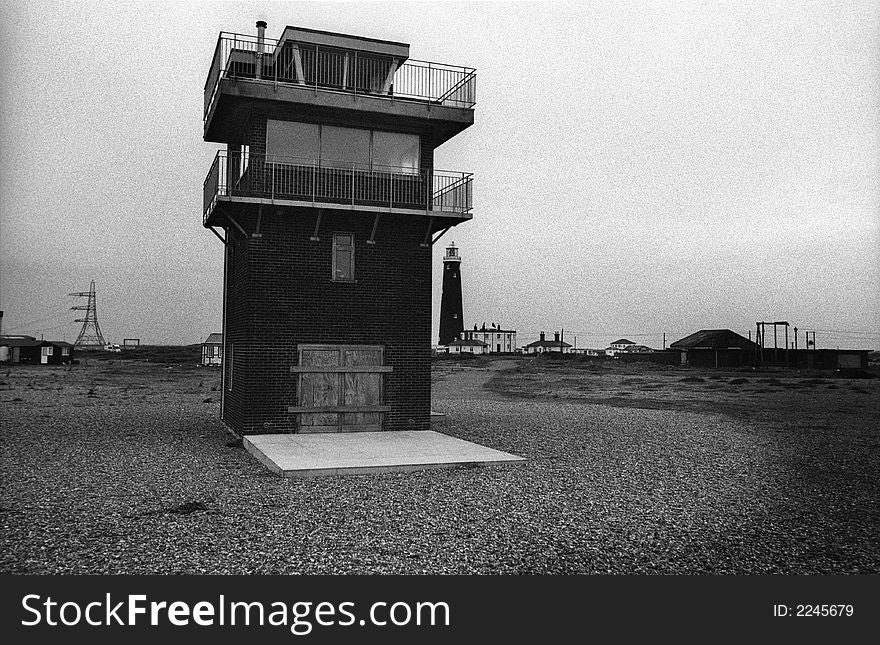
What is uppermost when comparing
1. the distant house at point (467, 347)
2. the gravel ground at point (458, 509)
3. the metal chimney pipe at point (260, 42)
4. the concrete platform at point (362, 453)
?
the metal chimney pipe at point (260, 42)

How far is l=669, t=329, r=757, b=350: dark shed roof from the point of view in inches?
2960

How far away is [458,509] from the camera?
33.1ft

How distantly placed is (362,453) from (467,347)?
9950 centimetres

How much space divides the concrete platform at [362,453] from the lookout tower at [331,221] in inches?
39.1

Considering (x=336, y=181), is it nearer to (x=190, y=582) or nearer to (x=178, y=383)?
(x=190, y=582)

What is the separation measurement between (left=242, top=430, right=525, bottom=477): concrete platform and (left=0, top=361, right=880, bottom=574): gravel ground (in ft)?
1.13

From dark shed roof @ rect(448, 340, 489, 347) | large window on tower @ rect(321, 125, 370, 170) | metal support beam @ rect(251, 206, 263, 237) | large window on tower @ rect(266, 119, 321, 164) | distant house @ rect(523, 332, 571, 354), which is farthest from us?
distant house @ rect(523, 332, 571, 354)

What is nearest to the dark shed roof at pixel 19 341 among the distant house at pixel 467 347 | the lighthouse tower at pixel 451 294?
the lighthouse tower at pixel 451 294

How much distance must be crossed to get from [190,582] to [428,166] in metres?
13.8

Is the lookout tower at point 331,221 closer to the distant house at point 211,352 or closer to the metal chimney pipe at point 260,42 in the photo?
the metal chimney pipe at point 260,42

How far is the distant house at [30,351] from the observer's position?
65938 millimetres

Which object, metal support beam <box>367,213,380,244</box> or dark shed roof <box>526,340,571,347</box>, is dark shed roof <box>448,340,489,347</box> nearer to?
dark shed roof <box>526,340,571,347</box>

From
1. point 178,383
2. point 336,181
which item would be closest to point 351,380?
point 336,181

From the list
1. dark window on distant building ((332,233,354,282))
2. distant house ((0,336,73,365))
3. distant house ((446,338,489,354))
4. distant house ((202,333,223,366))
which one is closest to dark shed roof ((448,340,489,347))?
distant house ((446,338,489,354))
